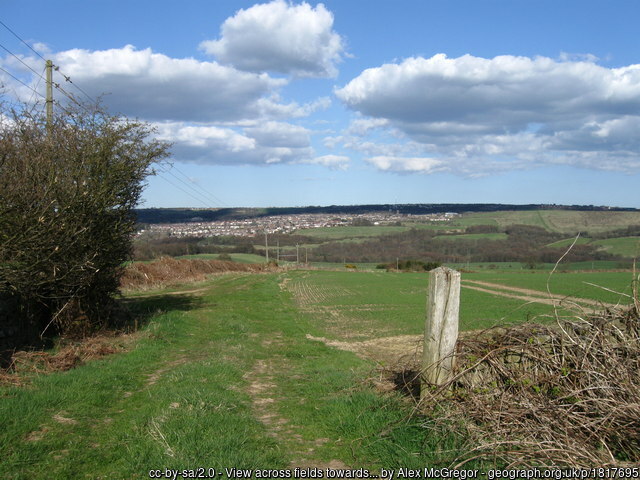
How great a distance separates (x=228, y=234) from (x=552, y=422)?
8922 centimetres

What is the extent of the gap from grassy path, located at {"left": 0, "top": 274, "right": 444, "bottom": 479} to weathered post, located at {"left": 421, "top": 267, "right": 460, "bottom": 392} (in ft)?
1.95

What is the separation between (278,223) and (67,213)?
101m

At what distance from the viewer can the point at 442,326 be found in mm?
5387

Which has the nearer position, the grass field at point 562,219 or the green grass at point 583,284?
the green grass at point 583,284

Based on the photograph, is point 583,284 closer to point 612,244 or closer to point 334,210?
point 612,244

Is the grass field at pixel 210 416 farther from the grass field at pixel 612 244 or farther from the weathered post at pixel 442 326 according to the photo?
the grass field at pixel 612 244

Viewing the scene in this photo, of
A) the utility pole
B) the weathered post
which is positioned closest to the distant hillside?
the utility pole

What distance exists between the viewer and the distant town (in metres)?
84.6

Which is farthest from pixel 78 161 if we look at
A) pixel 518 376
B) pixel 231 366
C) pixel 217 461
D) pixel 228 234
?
pixel 228 234

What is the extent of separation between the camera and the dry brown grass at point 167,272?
3281 cm

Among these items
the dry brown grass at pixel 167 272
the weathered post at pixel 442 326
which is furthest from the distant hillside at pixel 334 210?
the weathered post at pixel 442 326

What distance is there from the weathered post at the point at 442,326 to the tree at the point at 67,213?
7.34 m

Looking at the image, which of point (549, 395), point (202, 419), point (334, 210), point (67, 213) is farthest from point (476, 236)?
point (202, 419)

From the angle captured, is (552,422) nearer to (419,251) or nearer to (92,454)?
(92,454)
